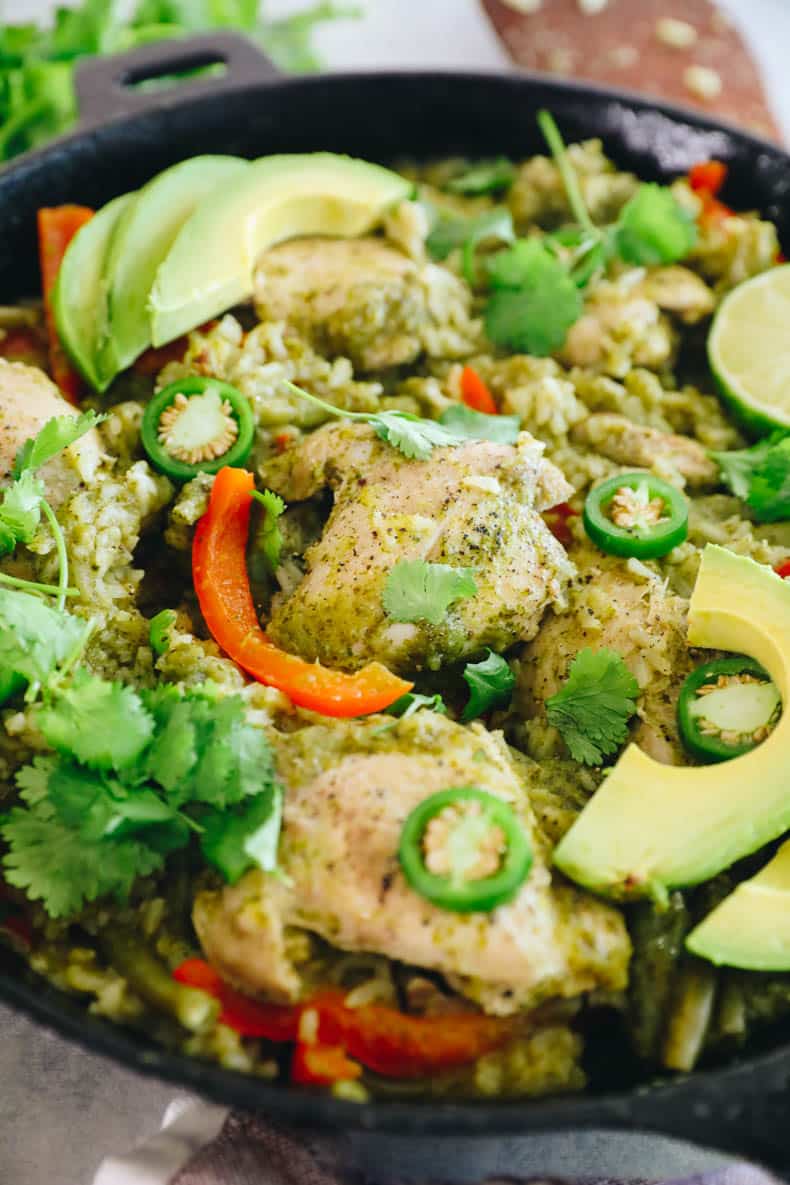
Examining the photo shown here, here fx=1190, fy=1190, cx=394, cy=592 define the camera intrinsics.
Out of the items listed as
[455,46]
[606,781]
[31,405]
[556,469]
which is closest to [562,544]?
[556,469]

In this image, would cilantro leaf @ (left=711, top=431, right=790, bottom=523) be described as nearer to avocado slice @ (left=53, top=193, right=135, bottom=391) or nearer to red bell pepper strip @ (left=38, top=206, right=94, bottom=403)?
avocado slice @ (left=53, top=193, right=135, bottom=391)

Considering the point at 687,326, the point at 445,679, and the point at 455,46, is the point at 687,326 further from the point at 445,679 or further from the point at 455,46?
the point at 455,46

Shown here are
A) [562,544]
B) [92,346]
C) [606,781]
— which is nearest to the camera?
[606,781]

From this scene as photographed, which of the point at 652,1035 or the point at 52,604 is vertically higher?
the point at 52,604

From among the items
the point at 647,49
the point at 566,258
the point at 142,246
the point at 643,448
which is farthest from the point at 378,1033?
the point at 647,49

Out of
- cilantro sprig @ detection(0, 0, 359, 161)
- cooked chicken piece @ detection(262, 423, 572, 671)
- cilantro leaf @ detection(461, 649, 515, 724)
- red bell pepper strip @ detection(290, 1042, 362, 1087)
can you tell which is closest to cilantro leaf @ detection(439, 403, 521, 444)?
cooked chicken piece @ detection(262, 423, 572, 671)

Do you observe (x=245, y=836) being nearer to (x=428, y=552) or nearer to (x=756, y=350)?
(x=428, y=552)
